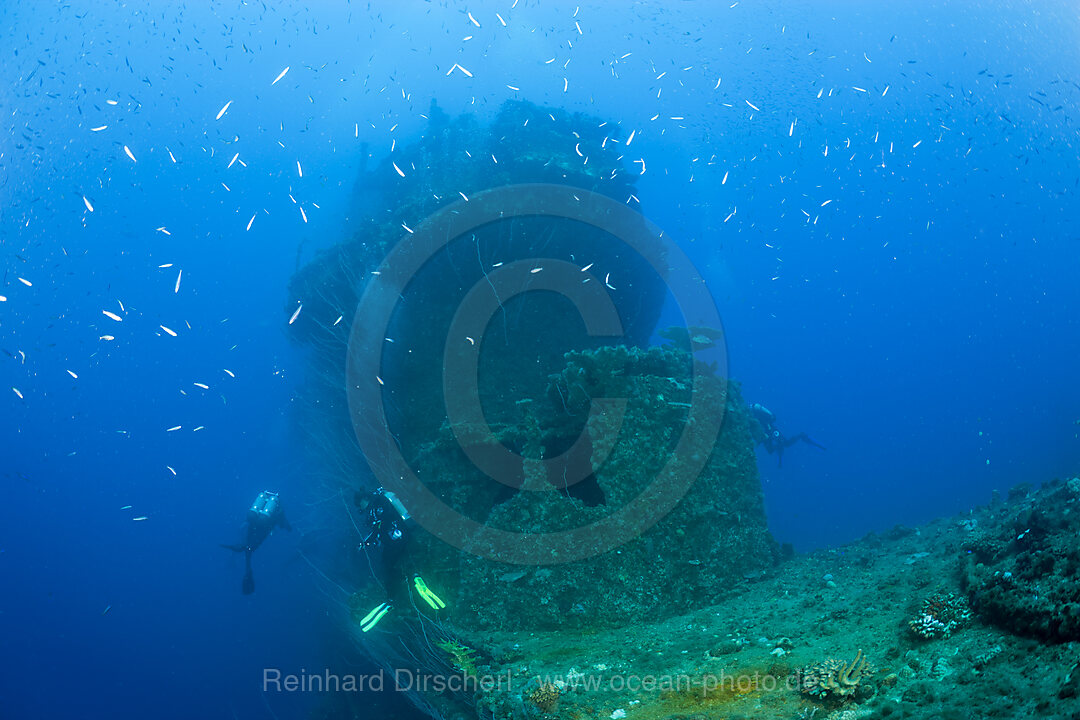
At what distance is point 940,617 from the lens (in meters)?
3.73

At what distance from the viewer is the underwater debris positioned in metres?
Answer: 3.59

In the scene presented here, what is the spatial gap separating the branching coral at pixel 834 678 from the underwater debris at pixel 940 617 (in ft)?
2.18

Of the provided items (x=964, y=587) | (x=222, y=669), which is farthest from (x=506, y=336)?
(x=222, y=669)

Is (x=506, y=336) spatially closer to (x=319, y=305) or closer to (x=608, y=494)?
(x=608, y=494)

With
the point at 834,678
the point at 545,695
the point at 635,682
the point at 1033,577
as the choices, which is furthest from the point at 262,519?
the point at 1033,577

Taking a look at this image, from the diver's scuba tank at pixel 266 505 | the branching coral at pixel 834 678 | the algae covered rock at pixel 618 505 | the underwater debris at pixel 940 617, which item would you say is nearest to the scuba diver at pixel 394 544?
the algae covered rock at pixel 618 505

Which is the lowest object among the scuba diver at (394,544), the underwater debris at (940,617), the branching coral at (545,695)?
the branching coral at (545,695)

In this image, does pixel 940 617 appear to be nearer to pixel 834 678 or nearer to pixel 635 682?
pixel 834 678

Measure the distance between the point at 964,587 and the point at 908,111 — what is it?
281ft

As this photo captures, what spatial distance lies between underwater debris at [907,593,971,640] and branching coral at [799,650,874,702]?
0.66m

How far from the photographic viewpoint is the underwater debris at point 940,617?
11.8 ft

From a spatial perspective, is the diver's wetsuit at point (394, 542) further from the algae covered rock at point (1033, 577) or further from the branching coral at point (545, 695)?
the algae covered rock at point (1033, 577)

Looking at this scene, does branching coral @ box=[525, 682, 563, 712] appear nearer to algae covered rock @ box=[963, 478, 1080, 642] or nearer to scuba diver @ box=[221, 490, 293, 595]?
algae covered rock @ box=[963, 478, 1080, 642]

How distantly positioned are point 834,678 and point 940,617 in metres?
1.34
